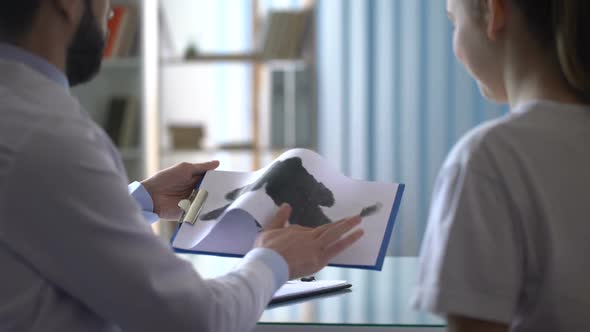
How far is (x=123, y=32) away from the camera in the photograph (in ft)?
12.3

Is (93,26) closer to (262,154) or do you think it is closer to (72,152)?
(72,152)

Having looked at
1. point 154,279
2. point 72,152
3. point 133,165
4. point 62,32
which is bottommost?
point 133,165

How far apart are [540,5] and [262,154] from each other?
10.4 feet

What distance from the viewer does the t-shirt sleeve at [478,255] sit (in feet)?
2.45

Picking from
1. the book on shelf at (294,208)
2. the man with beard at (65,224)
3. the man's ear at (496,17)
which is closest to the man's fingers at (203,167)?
the book on shelf at (294,208)

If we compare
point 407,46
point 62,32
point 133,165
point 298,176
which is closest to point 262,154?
point 133,165

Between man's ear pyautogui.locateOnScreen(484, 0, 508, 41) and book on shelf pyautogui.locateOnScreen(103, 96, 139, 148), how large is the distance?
304 centimetres

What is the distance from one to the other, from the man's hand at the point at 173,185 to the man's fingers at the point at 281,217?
1.11 ft

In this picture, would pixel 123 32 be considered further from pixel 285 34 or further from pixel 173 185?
pixel 173 185

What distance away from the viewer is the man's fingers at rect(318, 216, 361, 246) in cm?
115

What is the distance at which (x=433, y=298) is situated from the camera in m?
0.76

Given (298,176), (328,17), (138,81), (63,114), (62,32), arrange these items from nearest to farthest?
(63,114) < (62,32) < (298,176) < (138,81) < (328,17)

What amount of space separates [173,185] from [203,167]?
7 centimetres

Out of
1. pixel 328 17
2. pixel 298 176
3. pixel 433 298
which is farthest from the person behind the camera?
pixel 328 17
